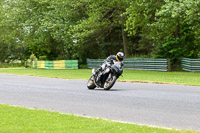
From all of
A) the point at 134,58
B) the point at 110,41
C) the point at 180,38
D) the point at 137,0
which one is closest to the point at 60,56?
the point at 110,41

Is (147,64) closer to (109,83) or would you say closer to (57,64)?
(57,64)

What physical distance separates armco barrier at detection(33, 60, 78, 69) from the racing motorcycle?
3159 cm

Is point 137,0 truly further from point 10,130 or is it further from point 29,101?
point 10,130

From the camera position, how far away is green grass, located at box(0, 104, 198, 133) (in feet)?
23.7

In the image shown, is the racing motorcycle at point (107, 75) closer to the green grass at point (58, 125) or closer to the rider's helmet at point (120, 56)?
the rider's helmet at point (120, 56)

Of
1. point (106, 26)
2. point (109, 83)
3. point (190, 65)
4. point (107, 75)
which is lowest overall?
point (190, 65)

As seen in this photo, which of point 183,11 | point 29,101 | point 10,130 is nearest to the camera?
point 10,130

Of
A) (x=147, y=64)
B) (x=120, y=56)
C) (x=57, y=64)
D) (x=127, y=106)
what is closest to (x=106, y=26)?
(x=147, y=64)

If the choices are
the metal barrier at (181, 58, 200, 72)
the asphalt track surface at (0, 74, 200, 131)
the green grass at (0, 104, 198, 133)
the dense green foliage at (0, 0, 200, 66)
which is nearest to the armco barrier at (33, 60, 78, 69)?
the dense green foliage at (0, 0, 200, 66)

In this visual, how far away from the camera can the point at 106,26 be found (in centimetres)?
4144

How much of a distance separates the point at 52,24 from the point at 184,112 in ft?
116

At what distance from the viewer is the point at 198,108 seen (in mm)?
10266

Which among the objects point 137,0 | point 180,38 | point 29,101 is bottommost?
point 29,101

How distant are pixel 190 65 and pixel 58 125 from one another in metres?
28.5
